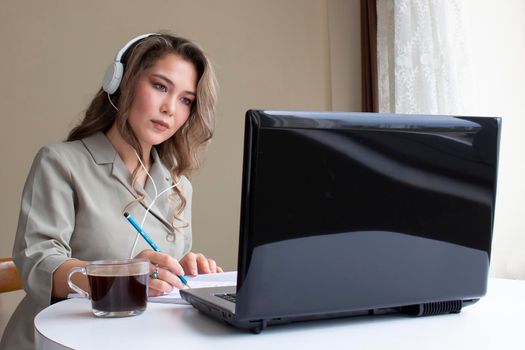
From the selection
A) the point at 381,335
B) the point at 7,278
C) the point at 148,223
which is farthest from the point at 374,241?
→ the point at 7,278

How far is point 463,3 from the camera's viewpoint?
227cm

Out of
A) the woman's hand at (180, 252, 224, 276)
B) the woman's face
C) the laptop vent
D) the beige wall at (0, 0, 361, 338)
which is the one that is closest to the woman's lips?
the woman's face

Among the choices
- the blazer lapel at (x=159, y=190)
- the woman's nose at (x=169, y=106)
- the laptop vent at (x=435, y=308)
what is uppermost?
the woman's nose at (x=169, y=106)

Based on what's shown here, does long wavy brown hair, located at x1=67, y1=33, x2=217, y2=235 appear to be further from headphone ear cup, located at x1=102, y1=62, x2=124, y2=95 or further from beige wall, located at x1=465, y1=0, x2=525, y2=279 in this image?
beige wall, located at x1=465, y1=0, x2=525, y2=279

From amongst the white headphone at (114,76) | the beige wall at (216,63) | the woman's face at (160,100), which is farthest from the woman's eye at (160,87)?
the beige wall at (216,63)

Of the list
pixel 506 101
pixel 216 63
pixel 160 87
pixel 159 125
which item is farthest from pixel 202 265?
pixel 216 63

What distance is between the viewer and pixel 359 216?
91 centimetres

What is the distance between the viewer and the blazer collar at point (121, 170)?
5.68 feet

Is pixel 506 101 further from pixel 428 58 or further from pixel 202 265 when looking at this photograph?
pixel 202 265

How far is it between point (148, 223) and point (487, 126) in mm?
1018

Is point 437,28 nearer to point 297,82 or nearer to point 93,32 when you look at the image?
point 297,82

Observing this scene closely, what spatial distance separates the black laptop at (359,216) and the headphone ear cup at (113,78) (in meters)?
0.92

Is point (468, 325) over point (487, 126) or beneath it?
beneath

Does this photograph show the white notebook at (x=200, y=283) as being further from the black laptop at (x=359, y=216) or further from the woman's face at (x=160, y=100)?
the woman's face at (x=160, y=100)
